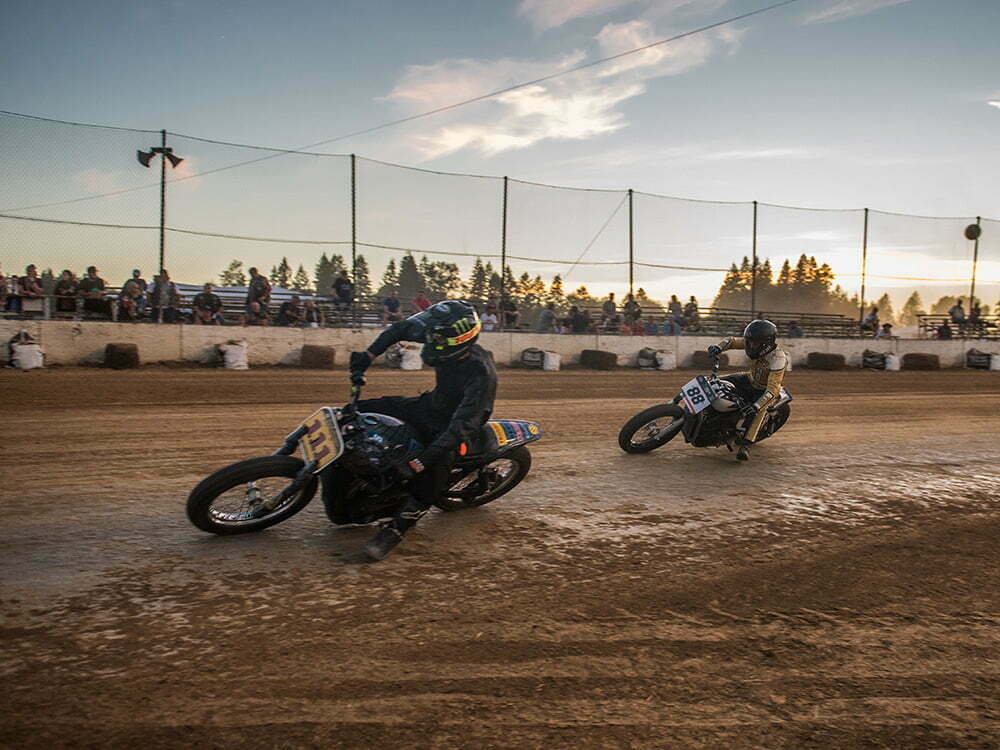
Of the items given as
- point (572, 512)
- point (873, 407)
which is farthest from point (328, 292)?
point (572, 512)

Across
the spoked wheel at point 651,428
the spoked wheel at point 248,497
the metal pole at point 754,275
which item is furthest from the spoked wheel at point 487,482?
the metal pole at point 754,275

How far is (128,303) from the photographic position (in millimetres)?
15828

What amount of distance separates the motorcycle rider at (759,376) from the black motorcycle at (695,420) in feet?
0.44

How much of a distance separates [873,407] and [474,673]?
12.8 meters

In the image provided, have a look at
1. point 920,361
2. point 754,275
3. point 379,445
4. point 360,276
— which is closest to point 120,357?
point 360,276

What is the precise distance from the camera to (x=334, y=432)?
434 cm

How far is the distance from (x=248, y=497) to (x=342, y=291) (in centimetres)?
1456

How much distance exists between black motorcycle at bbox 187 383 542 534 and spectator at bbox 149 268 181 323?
1302cm

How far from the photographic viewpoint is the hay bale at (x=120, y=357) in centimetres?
1483

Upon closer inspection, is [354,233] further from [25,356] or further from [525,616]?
[525,616]

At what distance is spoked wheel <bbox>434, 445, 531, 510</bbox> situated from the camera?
5.44 m

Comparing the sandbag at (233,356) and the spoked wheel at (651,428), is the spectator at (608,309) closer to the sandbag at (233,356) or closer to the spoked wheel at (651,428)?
the sandbag at (233,356)

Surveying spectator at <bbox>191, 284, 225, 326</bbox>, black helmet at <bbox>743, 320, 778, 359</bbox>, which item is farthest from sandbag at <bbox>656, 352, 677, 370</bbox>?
black helmet at <bbox>743, 320, 778, 359</bbox>

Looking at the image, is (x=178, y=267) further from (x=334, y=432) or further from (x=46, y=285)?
(x=334, y=432)
